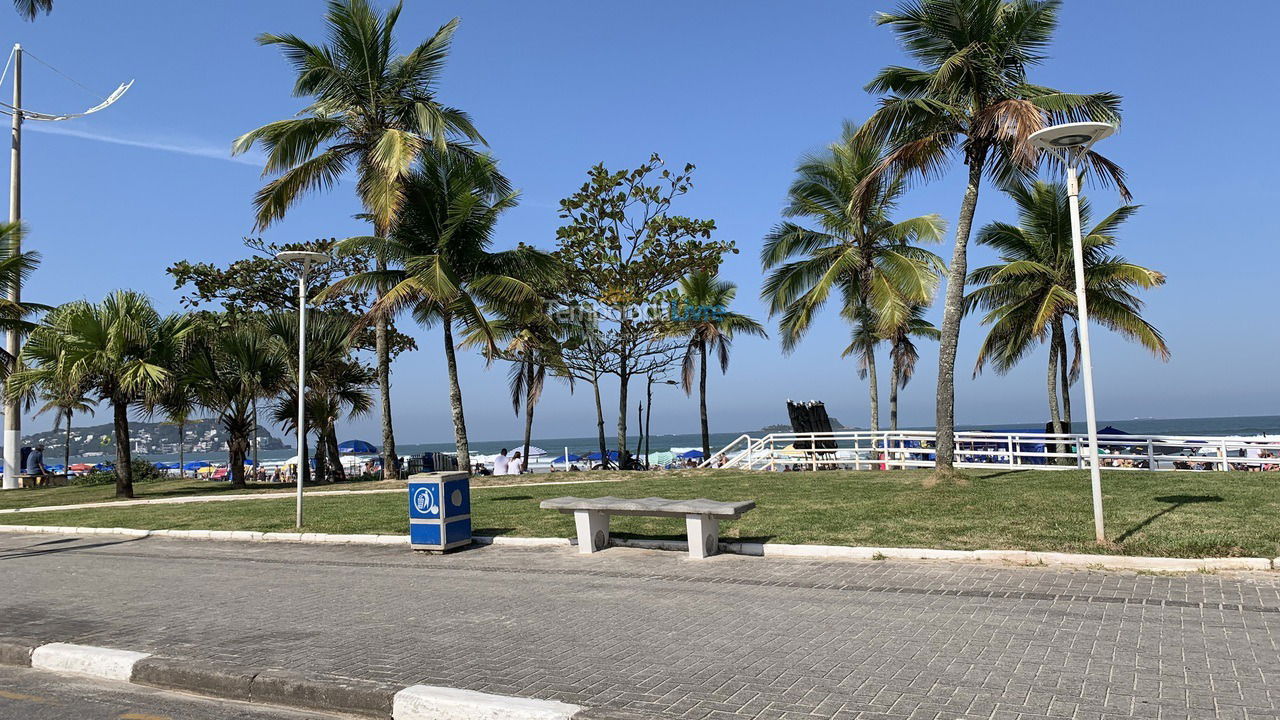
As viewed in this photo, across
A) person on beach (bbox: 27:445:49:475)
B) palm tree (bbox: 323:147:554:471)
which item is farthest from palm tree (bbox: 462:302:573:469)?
person on beach (bbox: 27:445:49:475)

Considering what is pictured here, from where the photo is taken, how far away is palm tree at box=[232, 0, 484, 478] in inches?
878

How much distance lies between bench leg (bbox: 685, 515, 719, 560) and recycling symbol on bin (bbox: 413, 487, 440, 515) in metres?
3.31

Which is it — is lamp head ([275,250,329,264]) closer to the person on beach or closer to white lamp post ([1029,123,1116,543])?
white lamp post ([1029,123,1116,543])

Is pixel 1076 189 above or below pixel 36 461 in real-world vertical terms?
above

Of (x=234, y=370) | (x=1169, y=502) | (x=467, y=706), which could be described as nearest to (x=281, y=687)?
(x=467, y=706)

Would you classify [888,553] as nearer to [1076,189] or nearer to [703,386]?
[1076,189]

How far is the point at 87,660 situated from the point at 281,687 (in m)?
1.88

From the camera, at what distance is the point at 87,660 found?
20.5ft

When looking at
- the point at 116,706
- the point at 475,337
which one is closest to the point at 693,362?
the point at 475,337

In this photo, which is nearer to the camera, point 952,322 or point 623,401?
point 952,322

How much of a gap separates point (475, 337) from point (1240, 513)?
1058 inches

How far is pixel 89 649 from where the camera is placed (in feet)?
21.0

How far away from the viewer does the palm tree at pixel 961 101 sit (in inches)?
612

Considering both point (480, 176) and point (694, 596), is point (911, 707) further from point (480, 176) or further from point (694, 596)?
point (480, 176)
